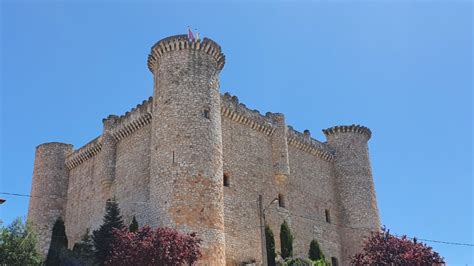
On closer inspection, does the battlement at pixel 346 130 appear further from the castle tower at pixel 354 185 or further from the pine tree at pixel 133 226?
the pine tree at pixel 133 226

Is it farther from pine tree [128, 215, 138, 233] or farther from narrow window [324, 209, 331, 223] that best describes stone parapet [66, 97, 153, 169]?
narrow window [324, 209, 331, 223]

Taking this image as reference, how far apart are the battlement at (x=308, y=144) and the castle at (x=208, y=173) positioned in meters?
0.07

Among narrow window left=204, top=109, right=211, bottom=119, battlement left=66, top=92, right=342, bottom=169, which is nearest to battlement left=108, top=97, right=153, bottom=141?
battlement left=66, top=92, right=342, bottom=169

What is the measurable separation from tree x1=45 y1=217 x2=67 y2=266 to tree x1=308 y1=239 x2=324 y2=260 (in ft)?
44.3

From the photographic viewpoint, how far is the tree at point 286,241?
2925 centimetres

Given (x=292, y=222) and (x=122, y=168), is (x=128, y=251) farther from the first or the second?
(x=292, y=222)

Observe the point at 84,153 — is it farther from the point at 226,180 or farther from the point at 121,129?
the point at 226,180

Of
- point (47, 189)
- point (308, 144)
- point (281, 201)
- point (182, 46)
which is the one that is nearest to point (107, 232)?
point (182, 46)

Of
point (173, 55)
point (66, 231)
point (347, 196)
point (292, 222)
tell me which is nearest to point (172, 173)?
point (173, 55)

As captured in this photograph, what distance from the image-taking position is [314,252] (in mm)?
31719

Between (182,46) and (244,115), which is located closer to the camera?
(182,46)

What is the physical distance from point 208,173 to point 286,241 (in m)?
7.21

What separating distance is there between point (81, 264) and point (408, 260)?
14867 millimetres

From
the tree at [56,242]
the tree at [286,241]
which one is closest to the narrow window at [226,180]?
the tree at [286,241]
